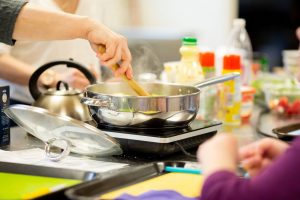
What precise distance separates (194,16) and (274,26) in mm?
715

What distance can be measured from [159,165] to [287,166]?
41 cm

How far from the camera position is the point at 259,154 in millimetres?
1094

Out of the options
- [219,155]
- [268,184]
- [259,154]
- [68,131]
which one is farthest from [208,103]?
[268,184]

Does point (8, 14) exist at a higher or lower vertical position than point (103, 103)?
higher

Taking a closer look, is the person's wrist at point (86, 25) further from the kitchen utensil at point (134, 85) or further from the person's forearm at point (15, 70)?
the person's forearm at point (15, 70)

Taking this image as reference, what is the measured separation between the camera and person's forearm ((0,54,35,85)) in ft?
6.64

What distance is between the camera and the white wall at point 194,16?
14.4 feet

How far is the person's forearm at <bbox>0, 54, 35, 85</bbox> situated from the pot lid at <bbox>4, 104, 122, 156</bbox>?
2.03ft

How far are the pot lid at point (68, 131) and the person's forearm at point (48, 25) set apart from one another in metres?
0.21

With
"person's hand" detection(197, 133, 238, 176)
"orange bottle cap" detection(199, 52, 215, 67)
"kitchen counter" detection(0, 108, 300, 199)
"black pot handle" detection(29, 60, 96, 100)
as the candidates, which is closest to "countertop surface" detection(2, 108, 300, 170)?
"kitchen counter" detection(0, 108, 300, 199)

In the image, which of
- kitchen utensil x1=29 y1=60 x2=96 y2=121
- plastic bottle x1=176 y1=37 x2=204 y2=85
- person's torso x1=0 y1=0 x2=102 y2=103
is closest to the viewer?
kitchen utensil x1=29 y1=60 x2=96 y2=121

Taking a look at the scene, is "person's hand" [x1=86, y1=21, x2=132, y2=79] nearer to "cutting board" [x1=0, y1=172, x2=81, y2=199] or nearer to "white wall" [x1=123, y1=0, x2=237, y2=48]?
"cutting board" [x1=0, y1=172, x2=81, y2=199]

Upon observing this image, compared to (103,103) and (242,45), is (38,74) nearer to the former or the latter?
(103,103)

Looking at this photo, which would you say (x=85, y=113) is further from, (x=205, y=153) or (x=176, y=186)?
(x=205, y=153)
